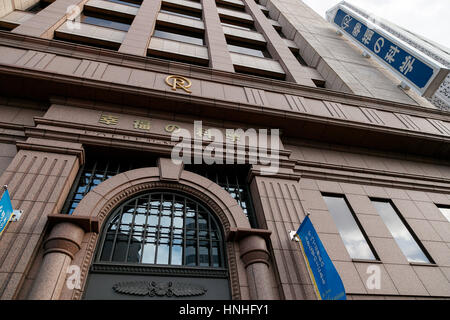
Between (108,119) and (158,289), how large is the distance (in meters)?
4.99

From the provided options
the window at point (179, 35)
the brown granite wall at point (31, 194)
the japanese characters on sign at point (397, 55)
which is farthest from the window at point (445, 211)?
the window at point (179, 35)

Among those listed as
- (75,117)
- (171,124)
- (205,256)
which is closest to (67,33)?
(75,117)

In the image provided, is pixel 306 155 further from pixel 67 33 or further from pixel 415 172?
pixel 67 33

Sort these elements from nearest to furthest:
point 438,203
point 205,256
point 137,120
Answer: point 205,256 → point 137,120 → point 438,203

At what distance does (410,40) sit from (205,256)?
909 inches

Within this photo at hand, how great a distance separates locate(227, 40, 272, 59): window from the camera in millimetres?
15878

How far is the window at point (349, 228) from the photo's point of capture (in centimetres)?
707

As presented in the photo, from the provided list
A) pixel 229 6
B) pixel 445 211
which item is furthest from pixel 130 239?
pixel 229 6

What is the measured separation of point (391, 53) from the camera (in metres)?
17.1

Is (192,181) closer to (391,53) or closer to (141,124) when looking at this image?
(141,124)

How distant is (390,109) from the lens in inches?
451

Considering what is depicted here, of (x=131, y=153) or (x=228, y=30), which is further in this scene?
(x=228, y=30)

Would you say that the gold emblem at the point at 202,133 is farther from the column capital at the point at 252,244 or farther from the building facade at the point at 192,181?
the column capital at the point at 252,244

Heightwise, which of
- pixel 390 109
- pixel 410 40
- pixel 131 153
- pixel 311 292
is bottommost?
pixel 311 292
